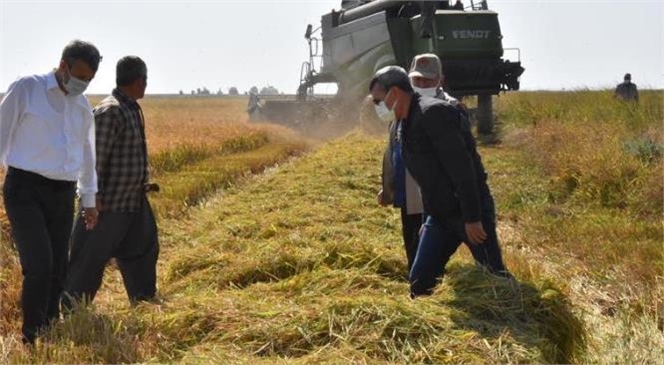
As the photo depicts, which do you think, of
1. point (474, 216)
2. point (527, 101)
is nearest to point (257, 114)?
point (527, 101)

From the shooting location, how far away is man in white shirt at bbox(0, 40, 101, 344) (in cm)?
409

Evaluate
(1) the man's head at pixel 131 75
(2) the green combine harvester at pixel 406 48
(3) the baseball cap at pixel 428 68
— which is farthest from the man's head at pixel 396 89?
(2) the green combine harvester at pixel 406 48

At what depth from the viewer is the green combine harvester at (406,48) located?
1700 centimetres

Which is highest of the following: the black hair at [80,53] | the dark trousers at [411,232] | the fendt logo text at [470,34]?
the fendt logo text at [470,34]

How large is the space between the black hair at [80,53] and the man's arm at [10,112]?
281 millimetres

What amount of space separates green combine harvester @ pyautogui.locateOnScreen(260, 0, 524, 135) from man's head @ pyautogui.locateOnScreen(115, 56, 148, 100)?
40.3 ft

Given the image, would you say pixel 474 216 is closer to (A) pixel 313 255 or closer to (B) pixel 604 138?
(A) pixel 313 255

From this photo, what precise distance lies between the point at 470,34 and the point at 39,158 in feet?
46.2

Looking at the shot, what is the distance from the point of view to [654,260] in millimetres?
6078

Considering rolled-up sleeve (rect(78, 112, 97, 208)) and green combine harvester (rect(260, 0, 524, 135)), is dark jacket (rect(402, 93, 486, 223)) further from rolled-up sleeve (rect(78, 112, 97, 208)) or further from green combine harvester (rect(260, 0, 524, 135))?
green combine harvester (rect(260, 0, 524, 135))

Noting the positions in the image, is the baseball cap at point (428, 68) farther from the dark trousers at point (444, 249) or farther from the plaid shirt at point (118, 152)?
the plaid shirt at point (118, 152)

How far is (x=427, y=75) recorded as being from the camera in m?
4.70

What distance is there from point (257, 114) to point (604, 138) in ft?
55.0

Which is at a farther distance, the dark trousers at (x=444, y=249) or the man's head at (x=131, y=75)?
the man's head at (x=131, y=75)
